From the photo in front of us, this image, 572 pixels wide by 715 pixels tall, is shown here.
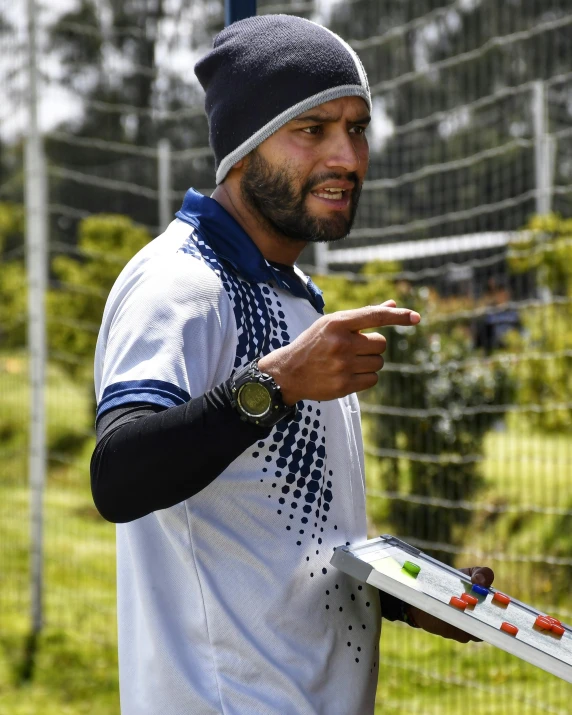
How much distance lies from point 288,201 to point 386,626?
3627 mm

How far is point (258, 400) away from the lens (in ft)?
4.70

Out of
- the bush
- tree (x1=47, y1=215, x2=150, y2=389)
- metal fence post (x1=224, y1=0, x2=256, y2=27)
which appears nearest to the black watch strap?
metal fence post (x1=224, y1=0, x2=256, y2=27)

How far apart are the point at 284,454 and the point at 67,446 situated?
25.1ft

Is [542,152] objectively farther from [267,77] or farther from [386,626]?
[267,77]

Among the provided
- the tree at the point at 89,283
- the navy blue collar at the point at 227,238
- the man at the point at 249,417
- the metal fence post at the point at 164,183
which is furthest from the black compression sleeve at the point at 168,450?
the tree at the point at 89,283

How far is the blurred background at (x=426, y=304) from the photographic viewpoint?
458 cm

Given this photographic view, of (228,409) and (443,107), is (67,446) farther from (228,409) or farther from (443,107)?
(228,409)

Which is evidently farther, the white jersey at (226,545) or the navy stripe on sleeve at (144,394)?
the white jersey at (226,545)

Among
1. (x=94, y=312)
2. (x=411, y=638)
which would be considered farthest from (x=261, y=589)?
(x=94, y=312)

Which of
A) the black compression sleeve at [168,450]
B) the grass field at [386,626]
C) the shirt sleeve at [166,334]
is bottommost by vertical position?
the grass field at [386,626]

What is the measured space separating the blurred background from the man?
2373 millimetres

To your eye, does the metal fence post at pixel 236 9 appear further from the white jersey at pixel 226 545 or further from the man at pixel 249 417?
the white jersey at pixel 226 545

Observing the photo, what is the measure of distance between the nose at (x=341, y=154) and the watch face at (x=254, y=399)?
1.71 ft

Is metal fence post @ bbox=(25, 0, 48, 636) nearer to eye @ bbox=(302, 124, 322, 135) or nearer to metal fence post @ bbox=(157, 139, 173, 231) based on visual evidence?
metal fence post @ bbox=(157, 139, 173, 231)
